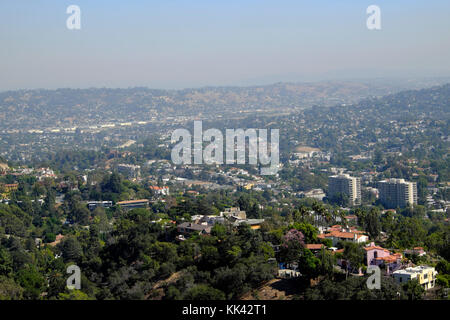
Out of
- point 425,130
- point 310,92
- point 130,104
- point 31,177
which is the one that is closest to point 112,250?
point 31,177

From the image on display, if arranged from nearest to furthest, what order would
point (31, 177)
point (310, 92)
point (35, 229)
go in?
1. point (35, 229)
2. point (31, 177)
3. point (310, 92)

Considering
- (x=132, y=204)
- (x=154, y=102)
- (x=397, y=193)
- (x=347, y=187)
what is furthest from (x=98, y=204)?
(x=154, y=102)

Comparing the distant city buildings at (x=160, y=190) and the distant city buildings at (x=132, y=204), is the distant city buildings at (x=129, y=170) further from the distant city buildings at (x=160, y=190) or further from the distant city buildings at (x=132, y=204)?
the distant city buildings at (x=132, y=204)

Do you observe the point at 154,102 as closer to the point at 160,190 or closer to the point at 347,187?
the point at 347,187
